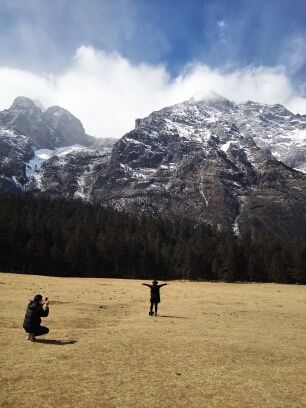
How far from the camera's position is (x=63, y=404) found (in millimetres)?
13766

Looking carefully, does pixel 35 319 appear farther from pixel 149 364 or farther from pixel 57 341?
pixel 149 364

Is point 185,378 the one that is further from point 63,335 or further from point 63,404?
point 63,335

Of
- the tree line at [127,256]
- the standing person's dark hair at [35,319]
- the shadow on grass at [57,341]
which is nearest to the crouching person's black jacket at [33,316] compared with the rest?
the standing person's dark hair at [35,319]

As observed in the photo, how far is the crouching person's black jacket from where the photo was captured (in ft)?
76.8

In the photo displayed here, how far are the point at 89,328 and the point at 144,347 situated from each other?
7.02 meters

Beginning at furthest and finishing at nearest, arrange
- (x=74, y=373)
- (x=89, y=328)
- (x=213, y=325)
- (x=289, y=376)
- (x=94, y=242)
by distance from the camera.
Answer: (x=94, y=242), (x=213, y=325), (x=89, y=328), (x=289, y=376), (x=74, y=373)

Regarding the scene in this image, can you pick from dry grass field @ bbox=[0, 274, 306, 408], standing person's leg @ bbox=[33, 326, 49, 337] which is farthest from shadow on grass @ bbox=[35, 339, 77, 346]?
standing person's leg @ bbox=[33, 326, 49, 337]

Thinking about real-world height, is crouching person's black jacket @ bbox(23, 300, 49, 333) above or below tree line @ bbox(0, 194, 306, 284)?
below

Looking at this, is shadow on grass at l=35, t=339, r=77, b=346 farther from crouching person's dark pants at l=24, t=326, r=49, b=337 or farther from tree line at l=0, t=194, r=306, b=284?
tree line at l=0, t=194, r=306, b=284

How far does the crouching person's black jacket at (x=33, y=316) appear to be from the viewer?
23422mm

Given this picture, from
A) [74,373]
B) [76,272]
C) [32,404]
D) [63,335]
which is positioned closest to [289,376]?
[74,373]

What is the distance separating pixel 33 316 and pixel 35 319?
198 mm

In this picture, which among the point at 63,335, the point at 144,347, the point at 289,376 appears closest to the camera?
the point at 289,376

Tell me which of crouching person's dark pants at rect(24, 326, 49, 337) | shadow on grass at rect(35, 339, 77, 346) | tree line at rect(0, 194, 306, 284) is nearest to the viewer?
shadow on grass at rect(35, 339, 77, 346)
